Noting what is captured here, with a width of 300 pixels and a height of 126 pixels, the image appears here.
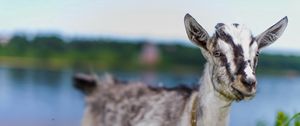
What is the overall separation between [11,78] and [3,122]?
13.8 feet

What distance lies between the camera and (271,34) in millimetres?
7410

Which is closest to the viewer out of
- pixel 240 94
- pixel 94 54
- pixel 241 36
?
pixel 240 94

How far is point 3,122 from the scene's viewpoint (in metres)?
13.3

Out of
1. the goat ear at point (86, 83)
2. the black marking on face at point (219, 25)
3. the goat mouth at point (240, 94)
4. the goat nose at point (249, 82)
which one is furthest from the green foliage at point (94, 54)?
the goat nose at point (249, 82)

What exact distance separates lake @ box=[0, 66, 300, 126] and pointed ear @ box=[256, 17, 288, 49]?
5.39 metres

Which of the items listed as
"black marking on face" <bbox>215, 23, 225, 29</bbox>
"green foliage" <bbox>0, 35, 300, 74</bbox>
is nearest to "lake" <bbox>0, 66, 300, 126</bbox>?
"green foliage" <bbox>0, 35, 300, 74</bbox>

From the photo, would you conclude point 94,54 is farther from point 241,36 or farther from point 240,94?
point 240,94

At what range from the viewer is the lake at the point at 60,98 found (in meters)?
13.9

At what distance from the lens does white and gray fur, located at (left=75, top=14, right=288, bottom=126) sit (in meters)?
6.79

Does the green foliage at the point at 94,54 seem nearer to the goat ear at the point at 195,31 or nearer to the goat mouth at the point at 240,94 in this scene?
the goat ear at the point at 195,31

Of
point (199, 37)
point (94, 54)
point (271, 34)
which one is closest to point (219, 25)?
point (199, 37)

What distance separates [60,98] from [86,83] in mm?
6103

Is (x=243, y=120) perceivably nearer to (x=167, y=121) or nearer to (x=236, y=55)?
(x=167, y=121)

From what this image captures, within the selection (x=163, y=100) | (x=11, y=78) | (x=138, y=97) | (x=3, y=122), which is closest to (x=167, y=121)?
(x=163, y=100)
